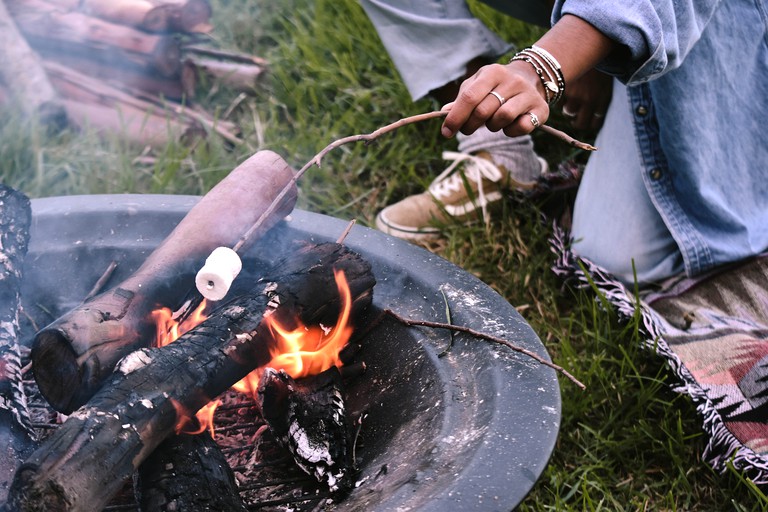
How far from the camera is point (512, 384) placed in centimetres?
156

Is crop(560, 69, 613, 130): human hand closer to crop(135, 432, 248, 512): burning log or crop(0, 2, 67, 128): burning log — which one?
crop(135, 432, 248, 512): burning log

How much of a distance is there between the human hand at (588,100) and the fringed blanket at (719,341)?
588 millimetres

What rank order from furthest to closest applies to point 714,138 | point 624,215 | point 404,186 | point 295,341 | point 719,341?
point 404,186
point 624,215
point 714,138
point 719,341
point 295,341

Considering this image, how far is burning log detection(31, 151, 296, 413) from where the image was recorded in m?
1.49

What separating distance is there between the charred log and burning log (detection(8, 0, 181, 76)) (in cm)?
237

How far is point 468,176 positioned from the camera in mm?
3145

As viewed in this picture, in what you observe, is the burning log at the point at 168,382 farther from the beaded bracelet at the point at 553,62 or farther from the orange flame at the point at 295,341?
the beaded bracelet at the point at 553,62

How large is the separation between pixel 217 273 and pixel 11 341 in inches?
16.7

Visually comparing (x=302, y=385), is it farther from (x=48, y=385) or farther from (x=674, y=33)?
(x=674, y=33)

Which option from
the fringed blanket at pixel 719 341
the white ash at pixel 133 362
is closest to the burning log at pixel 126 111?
the fringed blanket at pixel 719 341

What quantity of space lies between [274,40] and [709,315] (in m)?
2.84

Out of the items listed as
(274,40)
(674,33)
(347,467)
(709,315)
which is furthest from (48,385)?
(274,40)

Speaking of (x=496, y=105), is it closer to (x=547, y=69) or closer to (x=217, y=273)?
(x=547, y=69)

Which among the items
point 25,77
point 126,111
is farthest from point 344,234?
point 25,77
